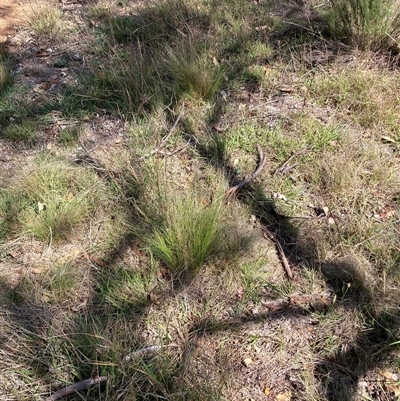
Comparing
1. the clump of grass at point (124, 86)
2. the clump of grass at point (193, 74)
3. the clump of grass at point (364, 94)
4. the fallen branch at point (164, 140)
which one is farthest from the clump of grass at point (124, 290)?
the clump of grass at point (364, 94)

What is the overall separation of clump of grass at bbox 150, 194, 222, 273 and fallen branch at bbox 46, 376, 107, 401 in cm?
72

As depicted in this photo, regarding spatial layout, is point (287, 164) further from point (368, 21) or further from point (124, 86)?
point (368, 21)

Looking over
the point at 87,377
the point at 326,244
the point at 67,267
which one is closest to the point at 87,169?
the point at 67,267

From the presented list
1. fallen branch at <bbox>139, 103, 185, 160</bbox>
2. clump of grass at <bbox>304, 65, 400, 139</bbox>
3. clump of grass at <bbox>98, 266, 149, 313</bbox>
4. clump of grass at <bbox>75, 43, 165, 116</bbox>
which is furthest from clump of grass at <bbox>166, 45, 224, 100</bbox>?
clump of grass at <bbox>98, 266, 149, 313</bbox>

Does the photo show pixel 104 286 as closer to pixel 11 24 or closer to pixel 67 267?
pixel 67 267

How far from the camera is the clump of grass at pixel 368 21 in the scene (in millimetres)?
3680

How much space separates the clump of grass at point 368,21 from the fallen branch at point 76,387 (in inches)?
141

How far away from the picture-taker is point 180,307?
2256mm

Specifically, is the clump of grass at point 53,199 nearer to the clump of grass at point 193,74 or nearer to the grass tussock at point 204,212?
the grass tussock at point 204,212

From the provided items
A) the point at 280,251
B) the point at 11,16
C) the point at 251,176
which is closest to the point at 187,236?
the point at 280,251

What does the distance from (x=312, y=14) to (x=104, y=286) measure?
359 cm

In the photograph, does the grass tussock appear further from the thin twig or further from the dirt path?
the dirt path

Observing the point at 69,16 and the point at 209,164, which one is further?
the point at 69,16

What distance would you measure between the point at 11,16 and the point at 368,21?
3980 millimetres
